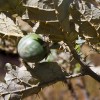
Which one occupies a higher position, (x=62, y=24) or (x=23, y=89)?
(x=62, y=24)

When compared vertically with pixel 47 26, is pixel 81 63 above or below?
below

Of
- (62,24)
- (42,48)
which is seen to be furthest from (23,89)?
(62,24)

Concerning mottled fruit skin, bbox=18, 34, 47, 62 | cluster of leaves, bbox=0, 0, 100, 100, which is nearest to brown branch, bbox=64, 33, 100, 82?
cluster of leaves, bbox=0, 0, 100, 100

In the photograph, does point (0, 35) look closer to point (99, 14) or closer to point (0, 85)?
point (0, 85)

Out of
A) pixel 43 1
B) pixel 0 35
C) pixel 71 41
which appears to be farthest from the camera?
pixel 0 35

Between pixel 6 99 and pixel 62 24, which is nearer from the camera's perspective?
pixel 62 24
